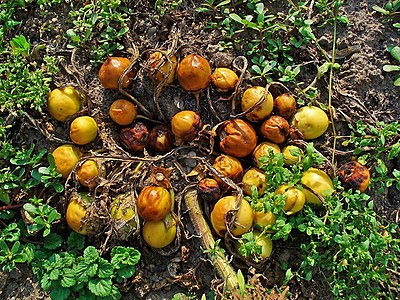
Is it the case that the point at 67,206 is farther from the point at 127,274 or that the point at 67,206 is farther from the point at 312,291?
the point at 312,291

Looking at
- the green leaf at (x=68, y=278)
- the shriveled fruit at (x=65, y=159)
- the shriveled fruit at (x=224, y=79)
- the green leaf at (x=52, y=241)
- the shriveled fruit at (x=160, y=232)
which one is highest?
the shriveled fruit at (x=224, y=79)

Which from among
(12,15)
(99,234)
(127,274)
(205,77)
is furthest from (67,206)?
(12,15)

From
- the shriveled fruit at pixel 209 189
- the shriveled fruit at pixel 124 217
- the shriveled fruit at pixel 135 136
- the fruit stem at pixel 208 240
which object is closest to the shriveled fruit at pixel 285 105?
the shriveled fruit at pixel 209 189

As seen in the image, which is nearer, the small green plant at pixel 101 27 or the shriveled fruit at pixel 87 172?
the shriveled fruit at pixel 87 172

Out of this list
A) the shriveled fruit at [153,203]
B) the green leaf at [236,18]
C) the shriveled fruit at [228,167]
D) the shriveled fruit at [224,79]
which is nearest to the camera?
the shriveled fruit at [153,203]

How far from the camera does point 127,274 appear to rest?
291 centimetres

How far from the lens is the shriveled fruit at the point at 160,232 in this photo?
2.85 m

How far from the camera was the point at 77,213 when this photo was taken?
2.92 metres

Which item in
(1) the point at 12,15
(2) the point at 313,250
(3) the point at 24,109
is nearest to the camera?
(2) the point at 313,250

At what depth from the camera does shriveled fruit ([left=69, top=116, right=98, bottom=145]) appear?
2.96m

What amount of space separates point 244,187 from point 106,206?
2.70 feet

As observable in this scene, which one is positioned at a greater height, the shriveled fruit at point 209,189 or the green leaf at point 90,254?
the shriveled fruit at point 209,189

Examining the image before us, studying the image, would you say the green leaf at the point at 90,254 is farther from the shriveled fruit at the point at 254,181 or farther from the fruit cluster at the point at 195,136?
the shriveled fruit at the point at 254,181

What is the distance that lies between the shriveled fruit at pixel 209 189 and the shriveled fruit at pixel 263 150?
0.92 feet
